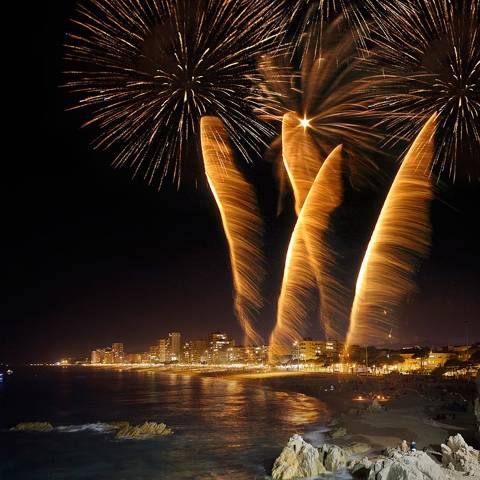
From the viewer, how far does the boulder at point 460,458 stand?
55.0ft

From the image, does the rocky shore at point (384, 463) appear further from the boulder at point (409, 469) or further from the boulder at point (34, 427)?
the boulder at point (34, 427)

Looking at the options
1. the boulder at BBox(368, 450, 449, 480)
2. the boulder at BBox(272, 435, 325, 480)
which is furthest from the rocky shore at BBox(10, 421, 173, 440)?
the boulder at BBox(368, 450, 449, 480)

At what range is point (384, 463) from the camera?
55.6 feet

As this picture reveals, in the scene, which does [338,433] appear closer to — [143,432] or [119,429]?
[143,432]

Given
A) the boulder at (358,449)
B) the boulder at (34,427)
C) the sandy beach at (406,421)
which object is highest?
the boulder at (358,449)

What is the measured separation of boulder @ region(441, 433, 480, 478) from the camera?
16.8 meters

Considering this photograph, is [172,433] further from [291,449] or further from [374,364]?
[374,364]

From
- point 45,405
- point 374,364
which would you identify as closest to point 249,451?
point 45,405

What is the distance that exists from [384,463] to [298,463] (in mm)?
4040

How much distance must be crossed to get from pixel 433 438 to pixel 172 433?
16.5 m

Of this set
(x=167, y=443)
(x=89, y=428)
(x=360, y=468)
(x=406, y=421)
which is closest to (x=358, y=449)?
(x=360, y=468)

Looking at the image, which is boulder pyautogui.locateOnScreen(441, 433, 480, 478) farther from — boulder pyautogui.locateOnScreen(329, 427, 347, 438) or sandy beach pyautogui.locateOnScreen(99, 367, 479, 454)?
boulder pyautogui.locateOnScreen(329, 427, 347, 438)

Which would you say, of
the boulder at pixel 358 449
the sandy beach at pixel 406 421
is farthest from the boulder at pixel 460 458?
the boulder at pixel 358 449

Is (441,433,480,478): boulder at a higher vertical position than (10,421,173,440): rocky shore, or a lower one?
higher
